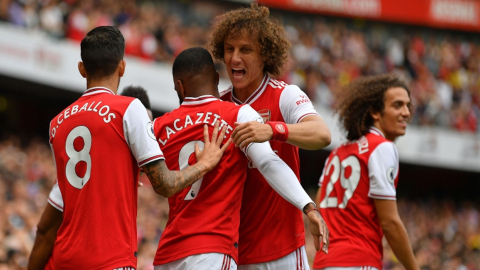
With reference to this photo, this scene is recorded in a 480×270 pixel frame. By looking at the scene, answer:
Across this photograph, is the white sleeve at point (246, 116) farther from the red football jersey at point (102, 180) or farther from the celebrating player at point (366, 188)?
the celebrating player at point (366, 188)

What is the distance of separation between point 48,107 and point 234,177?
1579 centimetres

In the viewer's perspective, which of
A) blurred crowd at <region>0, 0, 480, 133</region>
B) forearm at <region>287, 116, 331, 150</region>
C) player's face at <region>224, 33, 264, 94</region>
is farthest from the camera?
blurred crowd at <region>0, 0, 480, 133</region>

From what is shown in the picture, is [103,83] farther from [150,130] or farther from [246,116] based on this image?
[246,116]

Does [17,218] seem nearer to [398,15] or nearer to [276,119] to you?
[276,119]

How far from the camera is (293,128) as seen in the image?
386 cm

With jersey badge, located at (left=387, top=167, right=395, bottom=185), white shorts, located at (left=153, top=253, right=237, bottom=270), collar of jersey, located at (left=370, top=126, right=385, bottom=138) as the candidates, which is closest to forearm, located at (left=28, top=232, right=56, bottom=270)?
white shorts, located at (left=153, top=253, right=237, bottom=270)

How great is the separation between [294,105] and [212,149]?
771 millimetres

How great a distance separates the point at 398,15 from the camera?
24.7 m

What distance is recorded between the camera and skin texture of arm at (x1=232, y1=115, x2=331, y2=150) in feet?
11.9

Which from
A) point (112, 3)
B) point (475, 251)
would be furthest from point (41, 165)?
point (475, 251)

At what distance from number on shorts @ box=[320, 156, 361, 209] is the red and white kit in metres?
1.43

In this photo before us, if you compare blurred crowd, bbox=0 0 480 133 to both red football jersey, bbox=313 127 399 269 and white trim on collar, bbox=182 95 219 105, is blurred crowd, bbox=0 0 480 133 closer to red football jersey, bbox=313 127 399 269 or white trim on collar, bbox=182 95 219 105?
red football jersey, bbox=313 127 399 269

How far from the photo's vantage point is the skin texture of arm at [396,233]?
4836 mm

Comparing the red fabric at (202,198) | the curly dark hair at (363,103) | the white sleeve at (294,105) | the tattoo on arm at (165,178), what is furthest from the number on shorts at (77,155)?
the curly dark hair at (363,103)
